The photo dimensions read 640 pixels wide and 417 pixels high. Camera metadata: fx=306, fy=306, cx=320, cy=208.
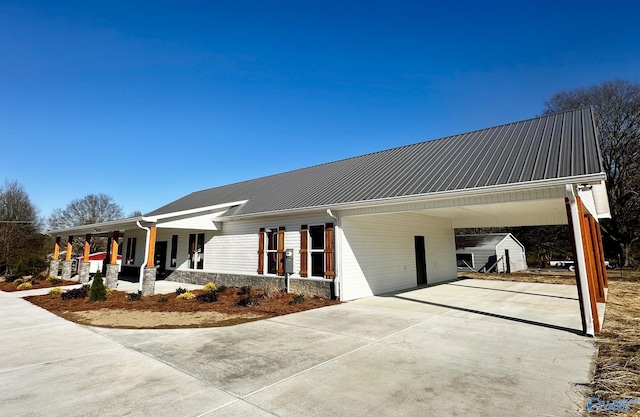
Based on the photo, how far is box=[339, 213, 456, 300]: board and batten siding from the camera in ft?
34.8

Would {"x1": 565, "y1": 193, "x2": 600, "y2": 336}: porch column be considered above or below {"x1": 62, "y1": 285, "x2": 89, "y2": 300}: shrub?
above

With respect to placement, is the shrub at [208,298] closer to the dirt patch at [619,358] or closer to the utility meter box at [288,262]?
the utility meter box at [288,262]

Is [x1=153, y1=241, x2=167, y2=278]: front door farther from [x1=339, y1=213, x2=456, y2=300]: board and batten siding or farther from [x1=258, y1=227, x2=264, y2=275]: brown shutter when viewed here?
[x1=339, y1=213, x2=456, y2=300]: board and batten siding

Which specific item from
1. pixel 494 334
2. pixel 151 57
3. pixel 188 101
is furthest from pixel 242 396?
pixel 188 101

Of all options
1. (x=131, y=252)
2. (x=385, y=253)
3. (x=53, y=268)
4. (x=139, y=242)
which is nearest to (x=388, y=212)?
(x=385, y=253)

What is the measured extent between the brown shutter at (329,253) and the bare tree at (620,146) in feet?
82.4

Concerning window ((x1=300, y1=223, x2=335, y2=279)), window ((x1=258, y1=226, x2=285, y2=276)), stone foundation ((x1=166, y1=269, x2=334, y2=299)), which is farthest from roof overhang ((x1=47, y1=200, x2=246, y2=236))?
window ((x1=300, y1=223, x2=335, y2=279))

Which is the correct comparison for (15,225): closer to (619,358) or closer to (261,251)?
(261,251)

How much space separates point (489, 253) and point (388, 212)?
2030 centimetres

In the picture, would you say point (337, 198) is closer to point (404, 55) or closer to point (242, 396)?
point (404, 55)

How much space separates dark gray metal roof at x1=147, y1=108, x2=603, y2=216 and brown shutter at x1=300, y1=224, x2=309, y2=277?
3.19 ft

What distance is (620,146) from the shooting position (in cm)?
2306

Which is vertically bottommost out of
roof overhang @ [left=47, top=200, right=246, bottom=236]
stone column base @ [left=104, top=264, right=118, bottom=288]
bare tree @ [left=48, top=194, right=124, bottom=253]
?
stone column base @ [left=104, top=264, right=118, bottom=288]

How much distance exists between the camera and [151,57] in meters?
11.2
